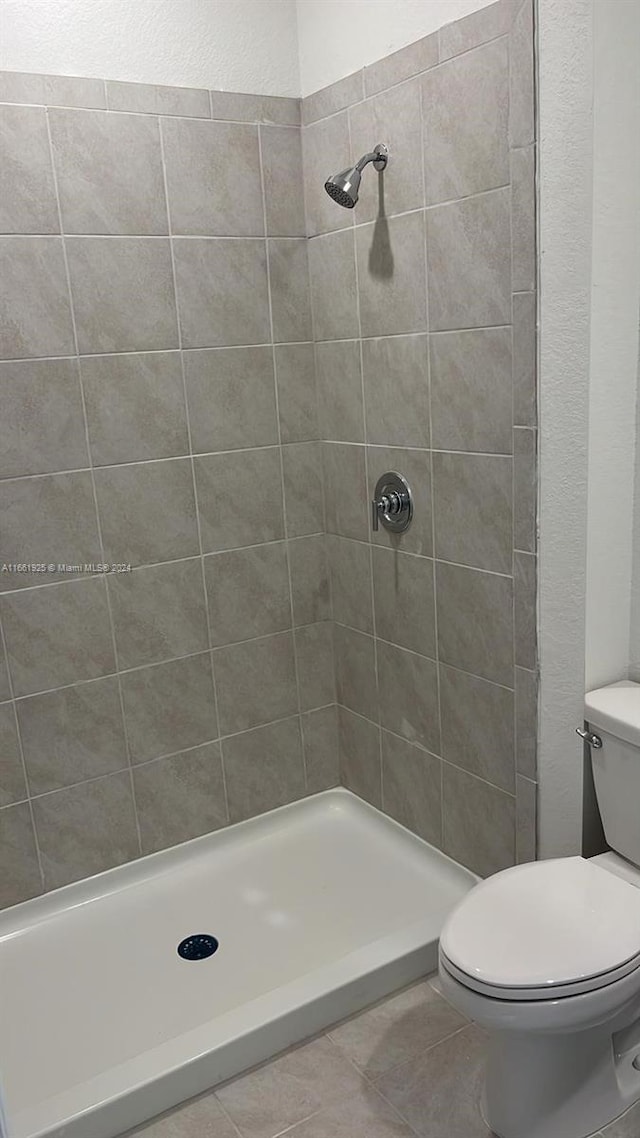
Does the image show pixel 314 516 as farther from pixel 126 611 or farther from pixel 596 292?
pixel 596 292

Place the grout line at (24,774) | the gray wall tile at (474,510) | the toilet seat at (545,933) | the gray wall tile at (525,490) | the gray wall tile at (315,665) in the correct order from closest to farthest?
the toilet seat at (545,933) → the gray wall tile at (525,490) → the gray wall tile at (474,510) → the grout line at (24,774) → the gray wall tile at (315,665)

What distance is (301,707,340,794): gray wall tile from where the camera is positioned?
2639 mm

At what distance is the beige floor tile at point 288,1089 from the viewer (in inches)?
65.8

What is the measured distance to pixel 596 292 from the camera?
1.70 meters

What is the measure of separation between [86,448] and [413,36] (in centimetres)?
120

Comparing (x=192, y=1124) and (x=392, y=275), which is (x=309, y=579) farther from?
(x=192, y=1124)

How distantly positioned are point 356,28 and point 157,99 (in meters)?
0.51

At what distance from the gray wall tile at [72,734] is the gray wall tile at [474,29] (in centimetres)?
167

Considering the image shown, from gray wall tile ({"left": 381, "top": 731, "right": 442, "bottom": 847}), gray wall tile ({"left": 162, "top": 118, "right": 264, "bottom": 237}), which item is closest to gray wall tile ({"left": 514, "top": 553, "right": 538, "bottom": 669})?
gray wall tile ({"left": 381, "top": 731, "right": 442, "bottom": 847})

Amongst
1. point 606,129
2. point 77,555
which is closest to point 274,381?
point 77,555

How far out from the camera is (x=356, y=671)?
2537 millimetres

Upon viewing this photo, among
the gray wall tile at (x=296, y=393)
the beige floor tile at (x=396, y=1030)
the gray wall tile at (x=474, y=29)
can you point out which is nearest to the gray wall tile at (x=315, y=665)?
the gray wall tile at (x=296, y=393)

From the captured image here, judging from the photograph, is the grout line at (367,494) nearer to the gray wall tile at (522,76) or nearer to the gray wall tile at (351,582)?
the gray wall tile at (351,582)

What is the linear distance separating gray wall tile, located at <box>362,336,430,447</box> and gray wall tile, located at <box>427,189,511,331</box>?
0.11 meters
